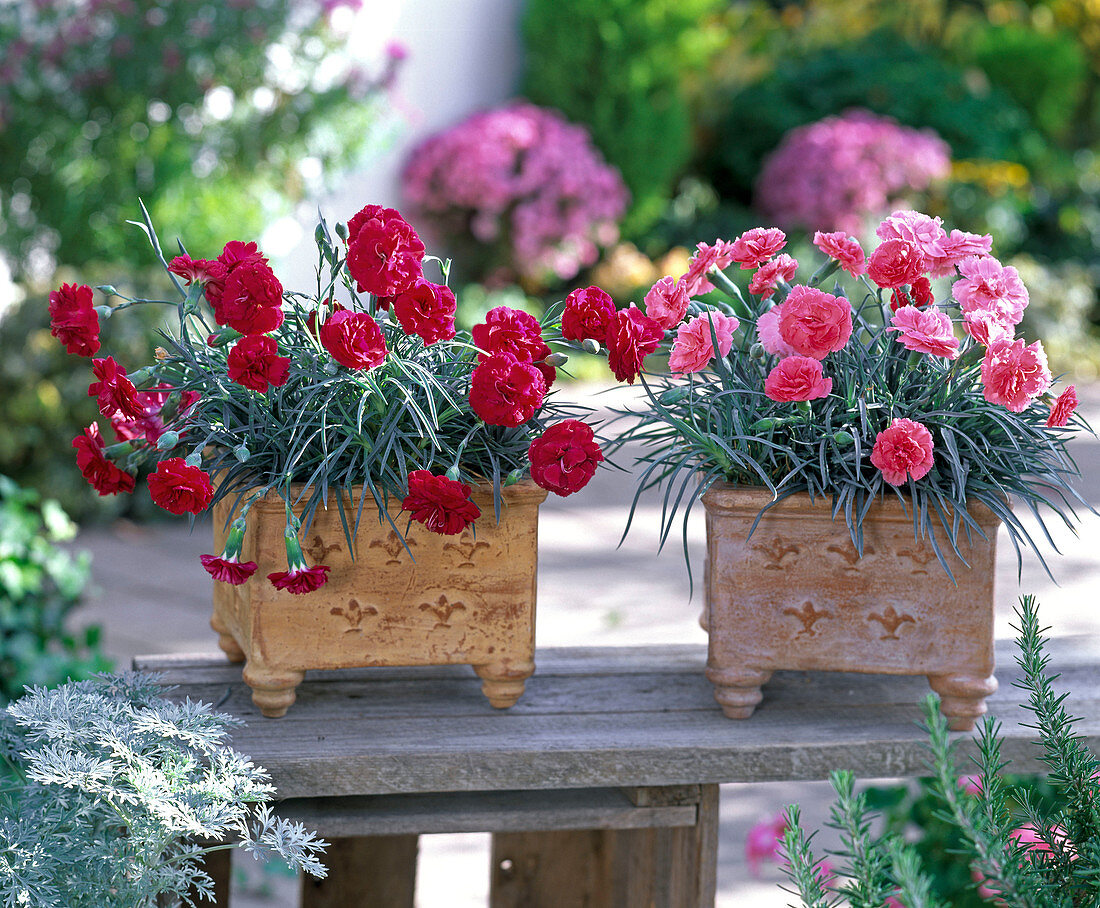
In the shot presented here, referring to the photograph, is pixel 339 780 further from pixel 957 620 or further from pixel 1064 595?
pixel 1064 595

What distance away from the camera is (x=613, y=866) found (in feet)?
5.42

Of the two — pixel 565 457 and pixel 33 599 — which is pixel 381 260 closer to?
pixel 565 457

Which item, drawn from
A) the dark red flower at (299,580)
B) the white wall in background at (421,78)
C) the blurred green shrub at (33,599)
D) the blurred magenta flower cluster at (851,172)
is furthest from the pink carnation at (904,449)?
the blurred magenta flower cluster at (851,172)

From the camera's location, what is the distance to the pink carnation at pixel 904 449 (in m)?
1.21

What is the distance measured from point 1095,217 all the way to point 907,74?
1837 millimetres

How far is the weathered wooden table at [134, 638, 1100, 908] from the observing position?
128cm

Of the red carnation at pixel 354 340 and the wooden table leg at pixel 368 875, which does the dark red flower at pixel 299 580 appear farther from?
the wooden table leg at pixel 368 875

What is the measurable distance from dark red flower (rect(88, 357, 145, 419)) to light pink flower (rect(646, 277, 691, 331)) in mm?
555

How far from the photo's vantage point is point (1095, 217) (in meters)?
9.10

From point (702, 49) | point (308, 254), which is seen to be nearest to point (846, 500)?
point (308, 254)

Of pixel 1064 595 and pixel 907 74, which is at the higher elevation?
pixel 907 74

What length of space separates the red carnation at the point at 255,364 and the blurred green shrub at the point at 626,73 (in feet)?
22.9

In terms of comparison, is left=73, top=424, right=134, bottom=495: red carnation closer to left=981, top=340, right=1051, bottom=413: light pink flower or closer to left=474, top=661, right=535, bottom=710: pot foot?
left=474, top=661, right=535, bottom=710: pot foot

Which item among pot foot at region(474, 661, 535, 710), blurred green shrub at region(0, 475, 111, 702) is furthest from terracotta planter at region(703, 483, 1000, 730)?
blurred green shrub at region(0, 475, 111, 702)
